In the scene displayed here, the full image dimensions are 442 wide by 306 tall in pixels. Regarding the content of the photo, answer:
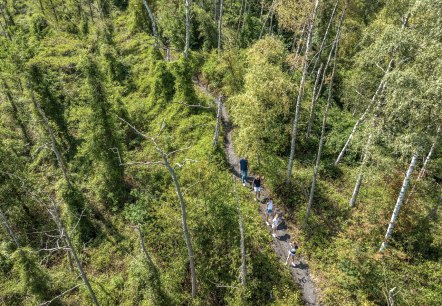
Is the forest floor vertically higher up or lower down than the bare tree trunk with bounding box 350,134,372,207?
lower down

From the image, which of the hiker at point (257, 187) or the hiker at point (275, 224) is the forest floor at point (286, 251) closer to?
the hiker at point (275, 224)

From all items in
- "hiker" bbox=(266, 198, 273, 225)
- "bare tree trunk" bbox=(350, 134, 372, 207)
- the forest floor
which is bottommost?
the forest floor

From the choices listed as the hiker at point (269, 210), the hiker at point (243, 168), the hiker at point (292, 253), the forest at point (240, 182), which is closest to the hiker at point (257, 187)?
the forest at point (240, 182)

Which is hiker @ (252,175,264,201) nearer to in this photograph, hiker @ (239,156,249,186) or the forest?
the forest

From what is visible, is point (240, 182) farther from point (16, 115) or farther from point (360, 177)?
point (16, 115)

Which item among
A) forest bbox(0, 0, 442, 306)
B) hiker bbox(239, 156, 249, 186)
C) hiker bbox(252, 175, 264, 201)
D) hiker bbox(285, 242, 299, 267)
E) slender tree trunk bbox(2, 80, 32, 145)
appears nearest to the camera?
forest bbox(0, 0, 442, 306)

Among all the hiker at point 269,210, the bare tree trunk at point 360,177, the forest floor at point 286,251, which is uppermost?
the bare tree trunk at point 360,177

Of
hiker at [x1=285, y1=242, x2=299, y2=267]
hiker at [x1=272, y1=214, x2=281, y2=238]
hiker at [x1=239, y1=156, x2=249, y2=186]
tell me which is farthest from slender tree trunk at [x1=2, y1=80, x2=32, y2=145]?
A: hiker at [x1=285, y1=242, x2=299, y2=267]

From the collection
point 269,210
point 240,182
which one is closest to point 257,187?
point 269,210
